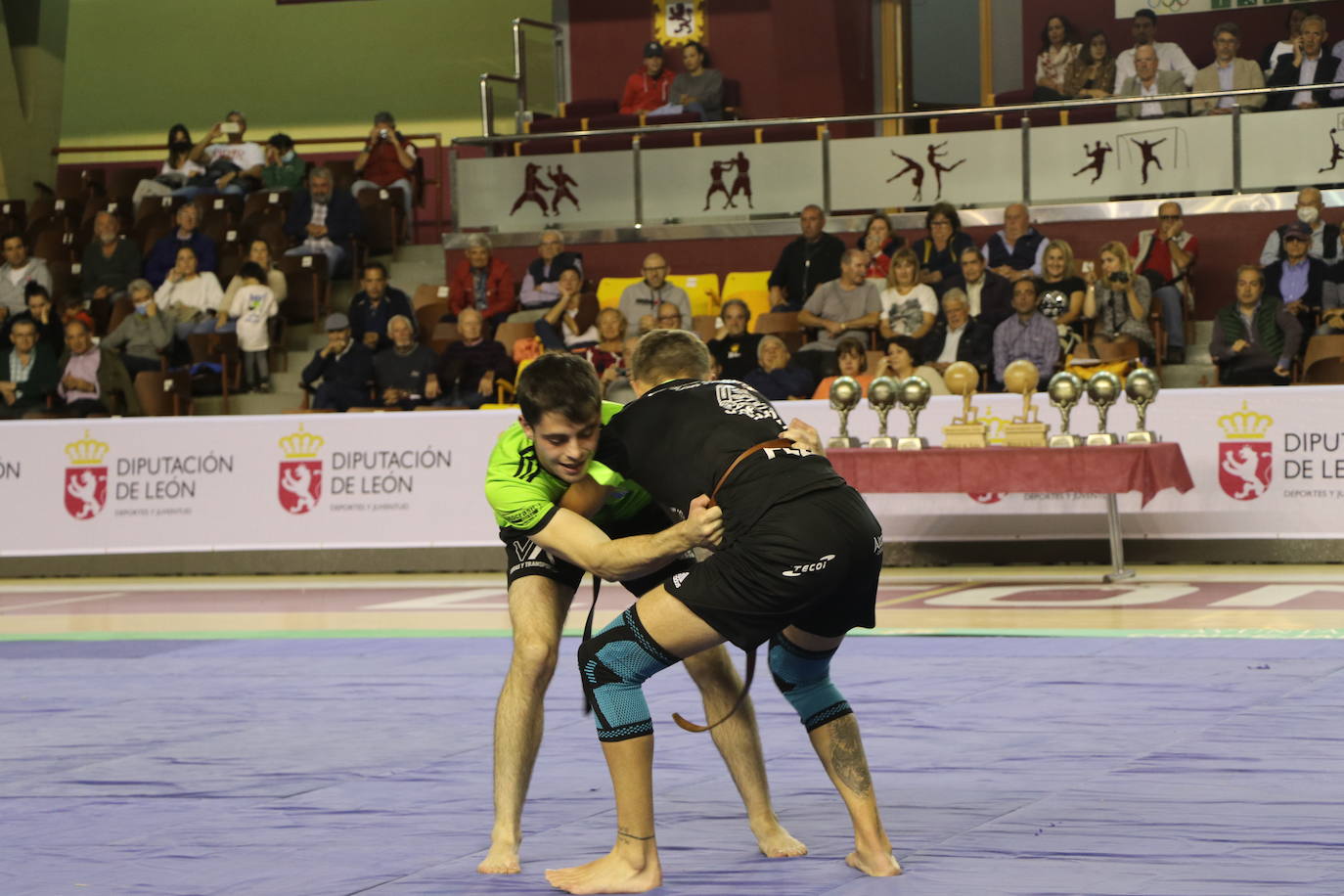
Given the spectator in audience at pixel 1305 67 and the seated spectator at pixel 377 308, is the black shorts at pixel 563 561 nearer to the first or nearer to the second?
the seated spectator at pixel 377 308

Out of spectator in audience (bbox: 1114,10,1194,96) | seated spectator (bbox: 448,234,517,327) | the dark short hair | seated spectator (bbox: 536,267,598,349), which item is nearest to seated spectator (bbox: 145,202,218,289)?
seated spectator (bbox: 448,234,517,327)

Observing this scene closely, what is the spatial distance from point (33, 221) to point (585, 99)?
254 inches

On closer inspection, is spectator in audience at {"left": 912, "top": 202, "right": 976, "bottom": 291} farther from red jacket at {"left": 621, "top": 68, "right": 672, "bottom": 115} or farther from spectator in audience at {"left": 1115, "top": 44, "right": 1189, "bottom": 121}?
red jacket at {"left": 621, "top": 68, "right": 672, "bottom": 115}

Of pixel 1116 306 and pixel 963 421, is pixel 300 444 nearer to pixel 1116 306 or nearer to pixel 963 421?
pixel 963 421

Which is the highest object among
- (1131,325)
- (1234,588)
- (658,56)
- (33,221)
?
(658,56)

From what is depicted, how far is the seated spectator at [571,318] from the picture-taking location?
50.7ft

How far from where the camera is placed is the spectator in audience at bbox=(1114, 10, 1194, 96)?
56.8ft

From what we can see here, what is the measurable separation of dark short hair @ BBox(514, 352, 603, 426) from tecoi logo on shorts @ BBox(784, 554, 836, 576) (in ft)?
1.93

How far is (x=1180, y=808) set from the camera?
16.1 ft

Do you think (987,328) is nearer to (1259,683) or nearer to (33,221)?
(1259,683)

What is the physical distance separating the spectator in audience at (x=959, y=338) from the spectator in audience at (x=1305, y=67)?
402 centimetres

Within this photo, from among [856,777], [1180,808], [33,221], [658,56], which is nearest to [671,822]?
→ [856,777]

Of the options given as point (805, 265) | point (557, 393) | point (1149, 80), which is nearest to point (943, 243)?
point (805, 265)

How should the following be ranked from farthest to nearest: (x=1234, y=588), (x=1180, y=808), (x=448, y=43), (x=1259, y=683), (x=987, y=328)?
(x=448, y=43) → (x=987, y=328) → (x=1234, y=588) → (x=1259, y=683) → (x=1180, y=808)
